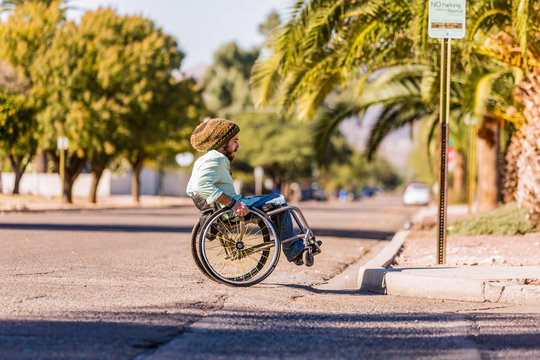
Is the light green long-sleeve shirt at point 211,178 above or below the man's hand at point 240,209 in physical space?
above

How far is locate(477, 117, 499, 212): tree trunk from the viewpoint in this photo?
2045 cm

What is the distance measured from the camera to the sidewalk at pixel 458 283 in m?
7.02

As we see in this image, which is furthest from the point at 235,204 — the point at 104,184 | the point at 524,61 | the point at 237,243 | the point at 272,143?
the point at 272,143

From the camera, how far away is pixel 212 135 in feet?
24.1

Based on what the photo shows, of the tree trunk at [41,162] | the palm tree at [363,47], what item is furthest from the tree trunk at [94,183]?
the palm tree at [363,47]

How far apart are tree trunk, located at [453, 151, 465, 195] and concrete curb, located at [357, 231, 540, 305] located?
108ft

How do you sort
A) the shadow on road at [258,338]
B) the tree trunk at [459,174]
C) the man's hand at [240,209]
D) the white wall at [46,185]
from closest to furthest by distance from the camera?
the shadow on road at [258,338], the man's hand at [240,209], the tree trunk at [459,174], the white wall at [46,185]

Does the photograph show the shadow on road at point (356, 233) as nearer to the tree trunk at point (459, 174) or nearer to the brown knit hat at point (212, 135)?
the brown knit hat at point (212, 135)

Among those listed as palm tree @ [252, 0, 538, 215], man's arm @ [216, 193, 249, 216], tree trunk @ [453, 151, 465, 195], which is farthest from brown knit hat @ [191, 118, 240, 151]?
tree trunk @ [453, 151, 465, 195]

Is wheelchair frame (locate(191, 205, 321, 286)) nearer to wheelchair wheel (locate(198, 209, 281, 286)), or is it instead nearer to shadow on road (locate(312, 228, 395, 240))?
wheelchair wheel (locate(198, 209, 281, 286))

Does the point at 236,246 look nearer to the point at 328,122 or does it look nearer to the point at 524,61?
the point at 524,61

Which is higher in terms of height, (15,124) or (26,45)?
(26,45)

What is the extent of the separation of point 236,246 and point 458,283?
205cm

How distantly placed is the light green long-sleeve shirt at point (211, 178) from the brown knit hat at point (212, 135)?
0.35ft
